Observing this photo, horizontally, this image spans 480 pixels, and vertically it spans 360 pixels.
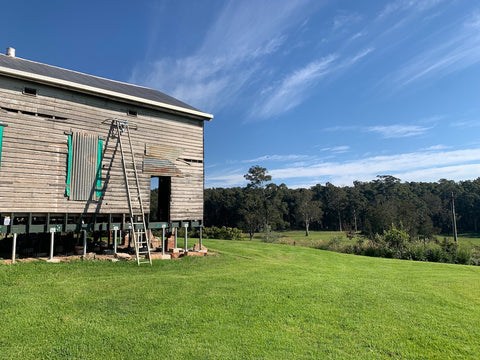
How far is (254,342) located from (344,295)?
11.5 feet

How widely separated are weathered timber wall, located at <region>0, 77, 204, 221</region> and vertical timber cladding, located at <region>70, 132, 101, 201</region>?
0.28 m

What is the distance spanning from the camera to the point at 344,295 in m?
7.16

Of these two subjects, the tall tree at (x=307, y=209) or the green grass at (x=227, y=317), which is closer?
the green grass at (x=227, y=317)

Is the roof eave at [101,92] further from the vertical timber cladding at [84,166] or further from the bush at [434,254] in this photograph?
the bush at [434,254]

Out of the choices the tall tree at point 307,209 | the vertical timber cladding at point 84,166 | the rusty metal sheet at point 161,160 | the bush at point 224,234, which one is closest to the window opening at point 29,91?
the vertical timber cladding at point 84,166

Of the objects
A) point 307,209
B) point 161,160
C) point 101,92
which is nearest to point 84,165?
point 101,92

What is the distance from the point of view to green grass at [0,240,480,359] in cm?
445

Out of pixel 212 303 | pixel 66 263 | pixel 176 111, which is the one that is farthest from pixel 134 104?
pixel 212 303

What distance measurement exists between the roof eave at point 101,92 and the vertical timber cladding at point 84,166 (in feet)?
6.05

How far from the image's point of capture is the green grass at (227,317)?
4446 mm

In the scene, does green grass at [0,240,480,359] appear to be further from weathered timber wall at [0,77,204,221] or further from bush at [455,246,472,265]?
bush at [455,246,472,265]

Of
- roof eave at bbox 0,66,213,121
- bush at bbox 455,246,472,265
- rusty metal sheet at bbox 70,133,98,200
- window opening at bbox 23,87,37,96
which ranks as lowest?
bush at bbox 455,246,472,265

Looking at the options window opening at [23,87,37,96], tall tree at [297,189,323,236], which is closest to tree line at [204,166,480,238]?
tall tree at [297,189,323,236]

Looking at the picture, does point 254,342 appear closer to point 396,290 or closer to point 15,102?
point 396,290
